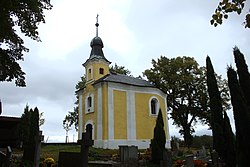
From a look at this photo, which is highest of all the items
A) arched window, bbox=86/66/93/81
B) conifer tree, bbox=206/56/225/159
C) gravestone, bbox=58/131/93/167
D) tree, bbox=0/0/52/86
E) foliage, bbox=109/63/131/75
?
foliage, bbox=109/63/131/75

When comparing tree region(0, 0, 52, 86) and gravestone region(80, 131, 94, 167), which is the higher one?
tree region(0, 0, 52, 86)

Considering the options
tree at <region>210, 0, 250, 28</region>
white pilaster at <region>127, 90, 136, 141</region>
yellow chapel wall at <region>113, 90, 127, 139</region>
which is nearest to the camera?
tree at <region>210, 0, 250, 28</region>

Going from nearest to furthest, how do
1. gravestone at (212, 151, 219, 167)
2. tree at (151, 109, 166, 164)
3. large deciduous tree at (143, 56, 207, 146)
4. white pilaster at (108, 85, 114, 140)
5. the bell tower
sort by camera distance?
gravestone at (212, 151, 219, 167), tree at (151, 109, 166, 164), white pilaster at (108, 85, 114, 140), the bell tower, large deciduous tree at (143, 56, 207, 146)

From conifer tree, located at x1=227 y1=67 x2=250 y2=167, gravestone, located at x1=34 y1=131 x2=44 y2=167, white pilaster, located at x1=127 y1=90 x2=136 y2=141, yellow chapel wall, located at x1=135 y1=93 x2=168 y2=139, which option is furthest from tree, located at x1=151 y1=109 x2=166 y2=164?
gravestone, located at x1=34 y1=131 x2=44 y2=167

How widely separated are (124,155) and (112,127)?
9920 mm

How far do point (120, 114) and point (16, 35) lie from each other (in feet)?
43.0

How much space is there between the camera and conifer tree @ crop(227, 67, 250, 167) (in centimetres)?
782

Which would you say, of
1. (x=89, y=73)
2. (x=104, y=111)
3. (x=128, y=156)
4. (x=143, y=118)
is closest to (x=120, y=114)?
(x=104, y=111)

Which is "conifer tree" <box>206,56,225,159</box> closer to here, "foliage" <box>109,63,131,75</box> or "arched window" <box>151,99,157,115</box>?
"arched window" <box>151,99,157,115</box>

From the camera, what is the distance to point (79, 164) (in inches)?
257

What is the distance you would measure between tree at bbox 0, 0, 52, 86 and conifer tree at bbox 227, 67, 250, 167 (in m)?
8.53

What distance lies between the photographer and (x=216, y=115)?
1276cm

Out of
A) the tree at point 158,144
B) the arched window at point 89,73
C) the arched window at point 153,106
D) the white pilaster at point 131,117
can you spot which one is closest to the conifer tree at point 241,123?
the tree at point 158,144

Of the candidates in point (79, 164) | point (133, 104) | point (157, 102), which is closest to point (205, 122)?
point (157, 102)
